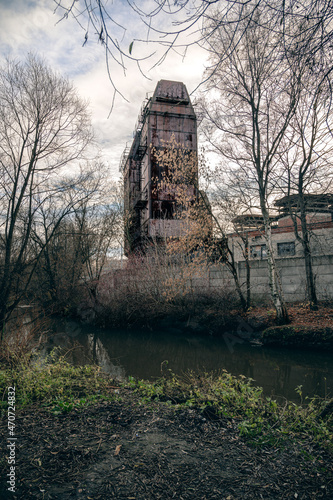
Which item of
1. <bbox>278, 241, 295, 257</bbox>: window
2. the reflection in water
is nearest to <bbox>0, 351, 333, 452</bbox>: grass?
the reflection in water

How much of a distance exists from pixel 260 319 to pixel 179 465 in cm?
1147

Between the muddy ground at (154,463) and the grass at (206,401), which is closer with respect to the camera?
the muddy ground at (154,463)

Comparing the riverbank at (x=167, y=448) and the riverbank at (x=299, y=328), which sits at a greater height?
the riverbank at (x=167, y=448)

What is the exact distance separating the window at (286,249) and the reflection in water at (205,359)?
1450 cm

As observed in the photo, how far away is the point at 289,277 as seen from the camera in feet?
47.9

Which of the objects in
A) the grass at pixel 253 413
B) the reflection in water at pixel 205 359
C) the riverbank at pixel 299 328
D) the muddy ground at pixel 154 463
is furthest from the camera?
the riverbank at pixel 299 328

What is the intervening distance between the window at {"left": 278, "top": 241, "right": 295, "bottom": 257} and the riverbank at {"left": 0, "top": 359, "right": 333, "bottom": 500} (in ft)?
74.9

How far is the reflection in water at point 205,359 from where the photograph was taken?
8.14 metres

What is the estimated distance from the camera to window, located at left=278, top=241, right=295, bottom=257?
25.5 metres

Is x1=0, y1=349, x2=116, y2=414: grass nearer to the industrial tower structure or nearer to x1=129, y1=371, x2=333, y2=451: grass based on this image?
x1=129, y1=371, x2=333, y2=451: grass

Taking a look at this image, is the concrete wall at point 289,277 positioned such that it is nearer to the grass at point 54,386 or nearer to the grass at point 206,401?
the grass at point 206,401

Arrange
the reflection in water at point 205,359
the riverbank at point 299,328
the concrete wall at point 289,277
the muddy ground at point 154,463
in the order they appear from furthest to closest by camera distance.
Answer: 1. the concrete wall at point 289,277
2. the riverbank at point 299,328
3. the reflection in water at point 205,359
4. the muddy ground at point 154,463

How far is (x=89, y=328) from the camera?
60.0ft

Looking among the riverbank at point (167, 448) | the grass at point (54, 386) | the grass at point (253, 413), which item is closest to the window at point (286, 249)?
the grass at point (253, 413)
